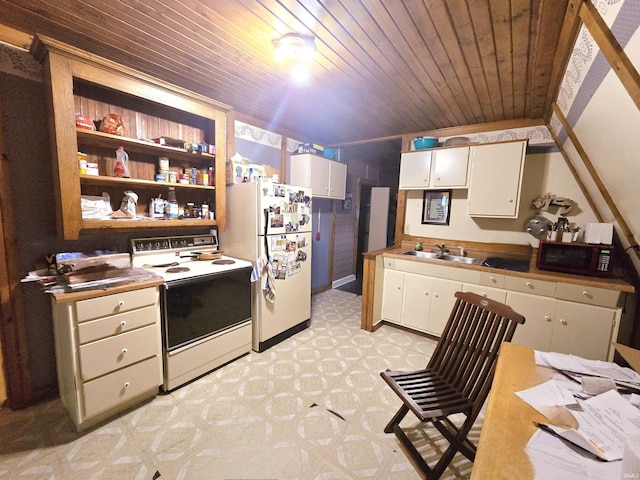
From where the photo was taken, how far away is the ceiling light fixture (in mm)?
1593

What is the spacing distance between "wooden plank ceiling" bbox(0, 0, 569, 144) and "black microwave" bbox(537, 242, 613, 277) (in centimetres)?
129

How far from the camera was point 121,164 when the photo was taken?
200cm

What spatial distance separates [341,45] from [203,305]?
2.12 m

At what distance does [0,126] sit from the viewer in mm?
1623

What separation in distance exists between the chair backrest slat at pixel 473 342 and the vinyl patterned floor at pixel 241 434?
46 cm

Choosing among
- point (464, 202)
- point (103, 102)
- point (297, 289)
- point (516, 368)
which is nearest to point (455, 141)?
point (464, 202)

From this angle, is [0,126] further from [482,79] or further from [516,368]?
[482,79]

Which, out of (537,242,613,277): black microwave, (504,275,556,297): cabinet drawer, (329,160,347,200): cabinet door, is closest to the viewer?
(537,242,613,277): black microwave

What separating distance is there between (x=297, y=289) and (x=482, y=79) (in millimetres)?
2478

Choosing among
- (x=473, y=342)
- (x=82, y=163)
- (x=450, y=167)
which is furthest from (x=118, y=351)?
(x=450, y=167)

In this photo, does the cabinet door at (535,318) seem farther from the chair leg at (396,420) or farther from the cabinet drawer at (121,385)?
the cabinet drawer at (121,385)

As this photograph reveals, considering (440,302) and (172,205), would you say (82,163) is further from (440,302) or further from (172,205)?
(440,302)

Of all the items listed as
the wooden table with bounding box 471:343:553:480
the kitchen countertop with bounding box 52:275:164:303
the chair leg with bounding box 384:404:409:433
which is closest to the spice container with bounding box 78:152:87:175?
the kitchen countertop with bounding box 52:275:164:303

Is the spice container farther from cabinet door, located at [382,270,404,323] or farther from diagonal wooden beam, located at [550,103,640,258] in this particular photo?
diagonal wooden beam, located at [550,103,640,258]
